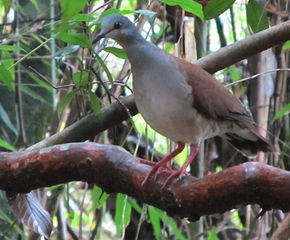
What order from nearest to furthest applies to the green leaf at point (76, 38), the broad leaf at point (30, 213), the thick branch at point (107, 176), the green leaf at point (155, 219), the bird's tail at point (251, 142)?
the thick branch at point (107, 176), the green leaf at point (76, 38), the broad leaf at point (30, 213), the bird's tail at point (251, 142), the green leaf at point (155, 219)

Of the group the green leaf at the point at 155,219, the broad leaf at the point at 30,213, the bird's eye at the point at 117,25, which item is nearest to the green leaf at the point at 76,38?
the bird's eye at the point at 117,25

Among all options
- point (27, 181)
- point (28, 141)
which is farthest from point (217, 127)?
point (28, 141)

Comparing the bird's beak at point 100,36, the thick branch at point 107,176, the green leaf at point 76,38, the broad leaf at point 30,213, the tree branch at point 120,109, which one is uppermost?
the bird's beak at point 100,36

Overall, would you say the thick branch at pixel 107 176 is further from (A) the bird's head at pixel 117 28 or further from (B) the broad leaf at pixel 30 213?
(A) the bird's head at pixel 117 28

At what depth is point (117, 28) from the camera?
2.09 m

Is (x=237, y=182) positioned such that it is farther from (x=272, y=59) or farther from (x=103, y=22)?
(x=272, y=59)

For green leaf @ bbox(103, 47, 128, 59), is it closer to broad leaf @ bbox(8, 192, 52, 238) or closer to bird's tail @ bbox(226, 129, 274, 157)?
broad leaf @ bbox(8, 192, 52, 238)

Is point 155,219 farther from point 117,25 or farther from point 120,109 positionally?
point 117,25

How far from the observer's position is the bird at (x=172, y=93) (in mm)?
2109

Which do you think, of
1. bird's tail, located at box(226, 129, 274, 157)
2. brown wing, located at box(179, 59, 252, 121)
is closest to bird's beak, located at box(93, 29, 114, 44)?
brown wing, located at box(179, 59, 252, 121)

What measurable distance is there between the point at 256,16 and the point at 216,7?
0.21m

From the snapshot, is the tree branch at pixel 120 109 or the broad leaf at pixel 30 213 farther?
the tree branch at pixel 120 109

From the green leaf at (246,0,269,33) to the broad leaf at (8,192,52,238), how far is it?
2.80 ft

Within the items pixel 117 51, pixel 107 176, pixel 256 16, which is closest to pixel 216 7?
pixel 256 16
